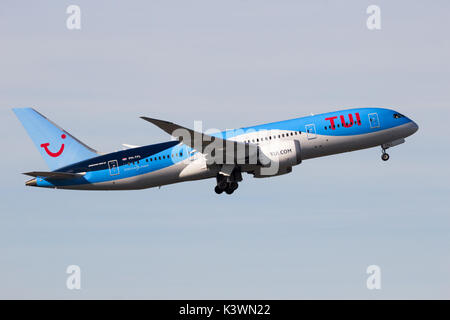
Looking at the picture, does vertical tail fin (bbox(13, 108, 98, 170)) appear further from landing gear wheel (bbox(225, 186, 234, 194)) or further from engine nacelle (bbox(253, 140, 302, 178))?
engine nacelle (bbox(253, 140, 302, 178))

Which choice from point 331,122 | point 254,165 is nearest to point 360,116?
point 331,122

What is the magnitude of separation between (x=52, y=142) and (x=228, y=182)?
14.8 metres

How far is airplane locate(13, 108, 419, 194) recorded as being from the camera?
6012cm

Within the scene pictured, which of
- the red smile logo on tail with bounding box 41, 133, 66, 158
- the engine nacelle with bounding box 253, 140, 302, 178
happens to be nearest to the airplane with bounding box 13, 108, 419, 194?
the engine nacelle with bounding box 253, 140, 302, 178

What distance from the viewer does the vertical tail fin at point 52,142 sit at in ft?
213

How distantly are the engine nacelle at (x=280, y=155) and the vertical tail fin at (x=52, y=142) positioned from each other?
45.3 ft

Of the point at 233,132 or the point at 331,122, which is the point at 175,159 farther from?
the point at 331,122

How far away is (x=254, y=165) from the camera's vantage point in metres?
61.2

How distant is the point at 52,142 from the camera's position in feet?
215

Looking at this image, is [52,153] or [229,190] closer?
[229,190]

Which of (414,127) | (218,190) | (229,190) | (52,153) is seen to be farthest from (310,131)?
(52,153)

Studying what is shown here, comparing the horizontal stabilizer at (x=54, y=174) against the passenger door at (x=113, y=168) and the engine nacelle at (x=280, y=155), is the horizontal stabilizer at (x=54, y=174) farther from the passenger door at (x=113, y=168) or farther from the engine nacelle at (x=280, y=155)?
the engine nacelle at (x=280, y=155)

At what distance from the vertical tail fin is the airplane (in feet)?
0.34

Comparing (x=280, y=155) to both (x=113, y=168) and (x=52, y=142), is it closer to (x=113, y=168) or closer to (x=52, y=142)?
(x=113, y=168)
